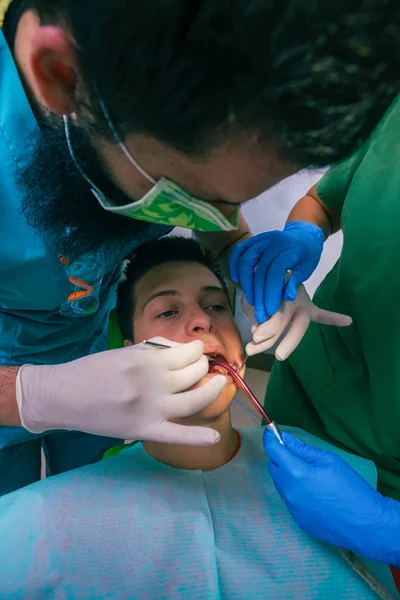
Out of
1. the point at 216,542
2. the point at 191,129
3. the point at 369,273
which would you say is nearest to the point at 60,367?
the point at 216,542

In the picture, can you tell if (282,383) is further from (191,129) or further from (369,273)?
(191,129)

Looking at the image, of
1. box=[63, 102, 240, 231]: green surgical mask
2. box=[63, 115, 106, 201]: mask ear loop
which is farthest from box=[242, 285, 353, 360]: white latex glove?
box=[63, 115, 106, 201]: mask ear loop

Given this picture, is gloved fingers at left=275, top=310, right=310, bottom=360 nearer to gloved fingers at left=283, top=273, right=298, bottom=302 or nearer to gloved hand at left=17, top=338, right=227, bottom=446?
gloved fingers at left=283, top=273, right=298, bottom=302

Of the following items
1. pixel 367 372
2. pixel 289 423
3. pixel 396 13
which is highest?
pixel 396 13

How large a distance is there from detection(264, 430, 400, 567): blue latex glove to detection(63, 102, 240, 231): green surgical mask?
1.81 feet

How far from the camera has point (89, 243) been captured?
106 cm

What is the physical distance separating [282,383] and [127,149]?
1056 mm

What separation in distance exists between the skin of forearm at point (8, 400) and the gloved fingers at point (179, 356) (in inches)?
14.0

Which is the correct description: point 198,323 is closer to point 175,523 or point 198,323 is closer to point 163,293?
point 163,293

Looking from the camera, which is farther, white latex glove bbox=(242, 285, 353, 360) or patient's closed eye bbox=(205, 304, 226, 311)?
patient's closed eye bbox=(205, 304, 226, 311)

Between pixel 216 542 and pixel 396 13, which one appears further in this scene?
pixel 216 542

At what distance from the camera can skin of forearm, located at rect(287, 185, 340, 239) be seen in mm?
1453

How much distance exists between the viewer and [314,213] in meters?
1.46

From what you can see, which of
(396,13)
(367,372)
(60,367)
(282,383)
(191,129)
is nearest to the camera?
(396,13)
